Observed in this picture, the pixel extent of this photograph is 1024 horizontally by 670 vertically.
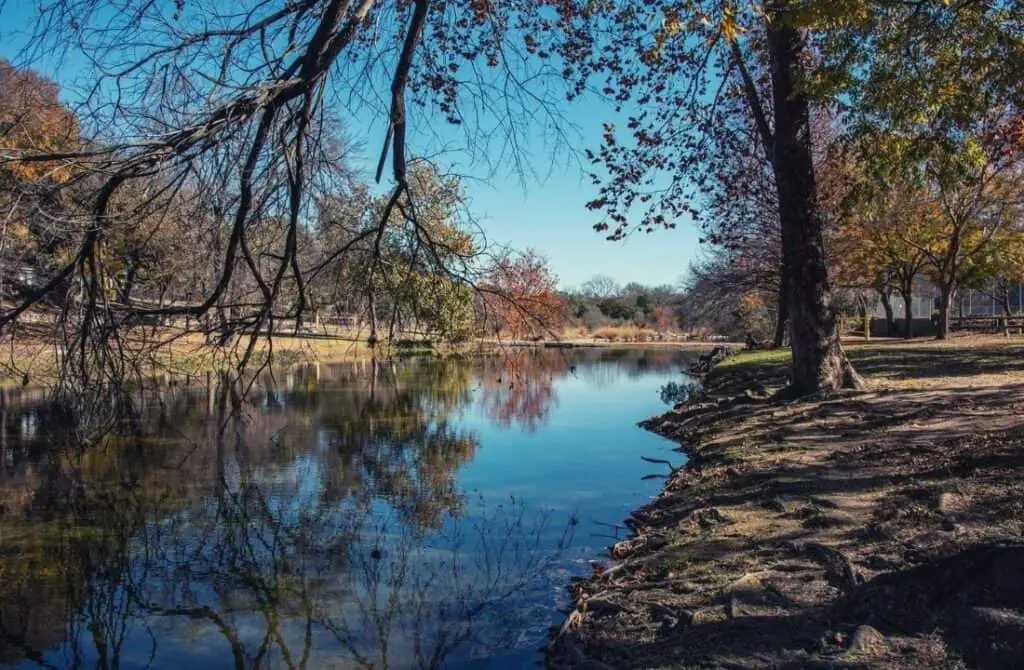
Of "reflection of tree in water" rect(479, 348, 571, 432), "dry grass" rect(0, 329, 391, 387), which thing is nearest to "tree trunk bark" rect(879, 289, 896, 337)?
"reflection of tree in water" rect(479, 348, 571, 432)

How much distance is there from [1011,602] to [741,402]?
11.5 m

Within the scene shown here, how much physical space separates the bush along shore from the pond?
959mm

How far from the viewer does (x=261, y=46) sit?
18.1ft

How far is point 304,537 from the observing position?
9484 mm

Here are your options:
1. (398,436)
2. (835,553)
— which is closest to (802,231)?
(835,553)

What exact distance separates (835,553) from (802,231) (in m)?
8.08

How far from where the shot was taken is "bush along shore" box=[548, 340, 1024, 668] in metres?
4.21

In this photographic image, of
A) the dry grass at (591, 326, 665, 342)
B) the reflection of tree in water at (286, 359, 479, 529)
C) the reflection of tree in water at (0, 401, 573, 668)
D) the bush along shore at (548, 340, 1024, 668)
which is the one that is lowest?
the reflection of tree in water at (0, 401, 573, 668)

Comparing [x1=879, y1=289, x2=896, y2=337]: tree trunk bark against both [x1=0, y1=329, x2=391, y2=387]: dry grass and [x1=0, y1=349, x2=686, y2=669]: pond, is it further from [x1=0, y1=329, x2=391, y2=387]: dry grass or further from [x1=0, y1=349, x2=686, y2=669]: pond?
[x1=0, y1=329, x2=391, y2=387]: dry grass

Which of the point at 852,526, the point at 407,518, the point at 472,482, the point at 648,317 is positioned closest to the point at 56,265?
the point at 407,518

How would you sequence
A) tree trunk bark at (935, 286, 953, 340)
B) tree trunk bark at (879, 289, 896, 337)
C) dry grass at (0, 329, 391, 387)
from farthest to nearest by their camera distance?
tree trunk bark at (879, 289, 896, 337)
tree trunk bark at (935, 286, 953, 340)
dry grass at (0, 329, 391, 387)

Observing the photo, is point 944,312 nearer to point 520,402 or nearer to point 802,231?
point 520,402

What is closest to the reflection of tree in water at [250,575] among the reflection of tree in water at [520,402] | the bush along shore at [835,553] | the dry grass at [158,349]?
the dry grass at [158,349]

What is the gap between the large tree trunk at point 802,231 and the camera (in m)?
12.6
